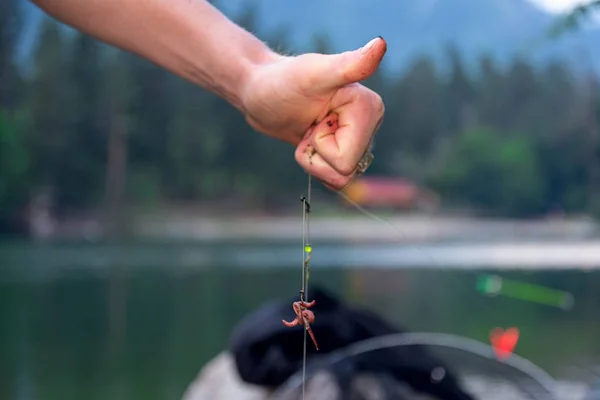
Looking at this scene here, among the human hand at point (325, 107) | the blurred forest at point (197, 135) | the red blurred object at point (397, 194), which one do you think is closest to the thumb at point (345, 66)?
the human hand at point (325, 107)

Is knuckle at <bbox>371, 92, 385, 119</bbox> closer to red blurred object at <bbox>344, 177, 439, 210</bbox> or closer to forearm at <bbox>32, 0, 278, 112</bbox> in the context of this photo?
forearm at <bbox>32, 0, 278, 112</bbox>

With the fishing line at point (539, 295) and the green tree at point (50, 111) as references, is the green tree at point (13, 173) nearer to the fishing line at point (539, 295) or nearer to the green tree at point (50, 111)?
the green tree at point (50, 111)

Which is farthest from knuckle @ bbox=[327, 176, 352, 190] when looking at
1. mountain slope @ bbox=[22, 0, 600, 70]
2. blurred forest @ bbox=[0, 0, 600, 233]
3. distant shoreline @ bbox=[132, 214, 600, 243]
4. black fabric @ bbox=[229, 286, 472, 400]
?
mountain slope @ bbox=[22, 0, 600, 70]

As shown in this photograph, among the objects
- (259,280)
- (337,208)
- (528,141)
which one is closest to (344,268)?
(259,280)

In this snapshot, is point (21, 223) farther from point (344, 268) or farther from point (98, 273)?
point (344, 268)

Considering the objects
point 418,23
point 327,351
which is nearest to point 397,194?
point 418,23

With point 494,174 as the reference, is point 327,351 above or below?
below

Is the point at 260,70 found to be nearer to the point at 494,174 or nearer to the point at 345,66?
the point at 345,66
